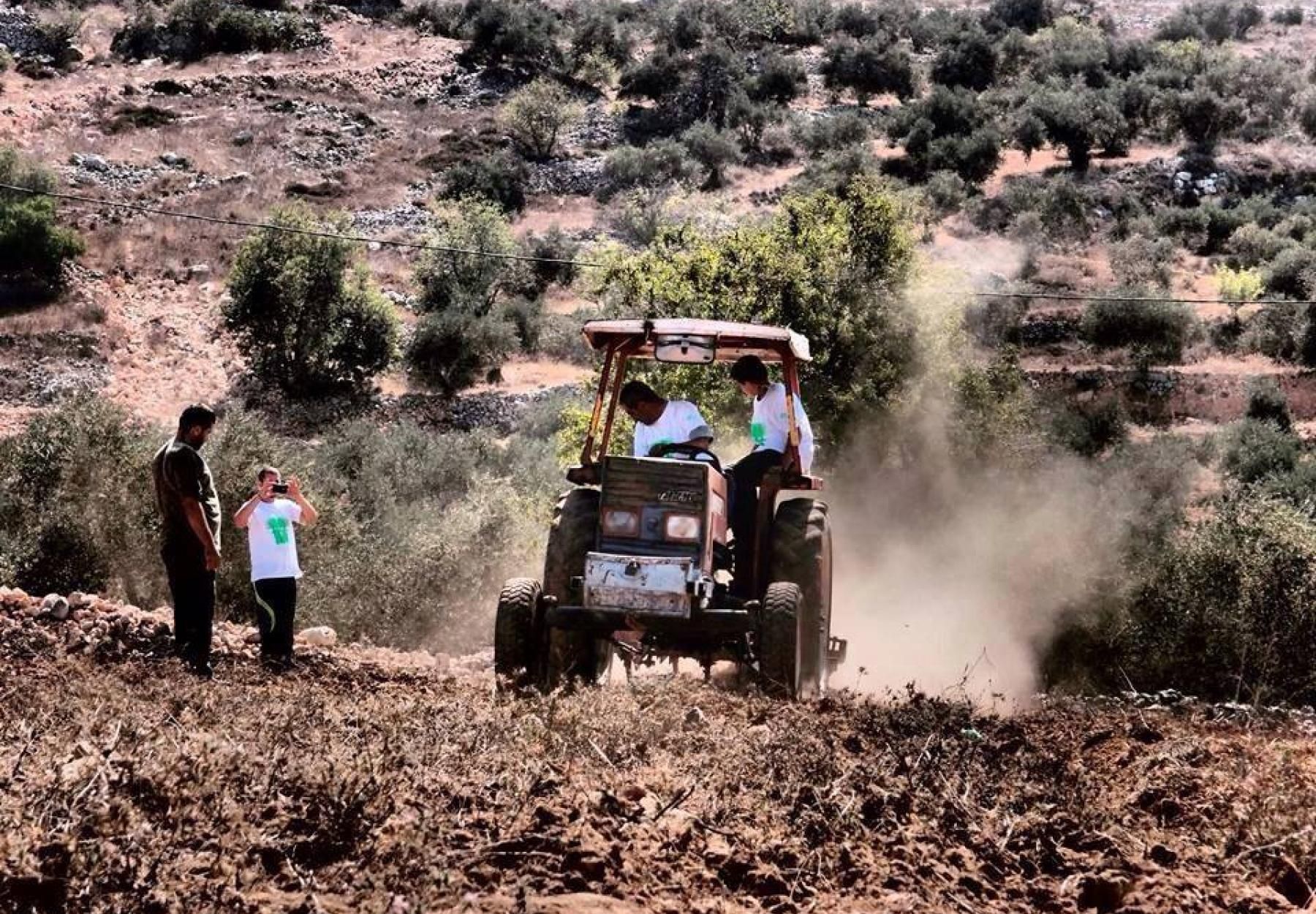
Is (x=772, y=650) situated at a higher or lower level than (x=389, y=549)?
higher

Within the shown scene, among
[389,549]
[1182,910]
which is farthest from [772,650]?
[389,549]

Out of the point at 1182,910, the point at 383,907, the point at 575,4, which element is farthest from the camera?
the point at 575,4

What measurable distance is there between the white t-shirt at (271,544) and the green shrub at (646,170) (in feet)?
170

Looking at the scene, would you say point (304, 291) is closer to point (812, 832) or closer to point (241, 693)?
point (241, 693)

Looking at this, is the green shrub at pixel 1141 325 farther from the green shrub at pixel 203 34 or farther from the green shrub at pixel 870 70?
the green shrub at pixel 203 34

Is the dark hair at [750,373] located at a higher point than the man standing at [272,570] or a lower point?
higher

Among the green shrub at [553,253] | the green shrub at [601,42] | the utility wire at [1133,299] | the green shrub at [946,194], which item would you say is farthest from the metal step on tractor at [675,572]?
the green shrub at [601,42]

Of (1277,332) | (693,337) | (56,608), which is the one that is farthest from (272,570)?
(1277,332)

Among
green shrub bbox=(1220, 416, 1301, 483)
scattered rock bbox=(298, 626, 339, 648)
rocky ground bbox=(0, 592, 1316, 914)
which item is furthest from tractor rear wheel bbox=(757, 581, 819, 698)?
green shrub bbox=(1220, 416, 1301, 483)

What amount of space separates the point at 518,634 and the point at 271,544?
5.69 feet

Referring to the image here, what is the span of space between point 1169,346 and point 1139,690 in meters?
23.8

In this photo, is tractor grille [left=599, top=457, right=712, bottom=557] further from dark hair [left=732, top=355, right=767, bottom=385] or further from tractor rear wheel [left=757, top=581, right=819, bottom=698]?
dark hair [left=732, top=355, right=767, bottom=385]

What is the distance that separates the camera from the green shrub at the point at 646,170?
2386 inches

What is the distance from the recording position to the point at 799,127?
2606 inches
